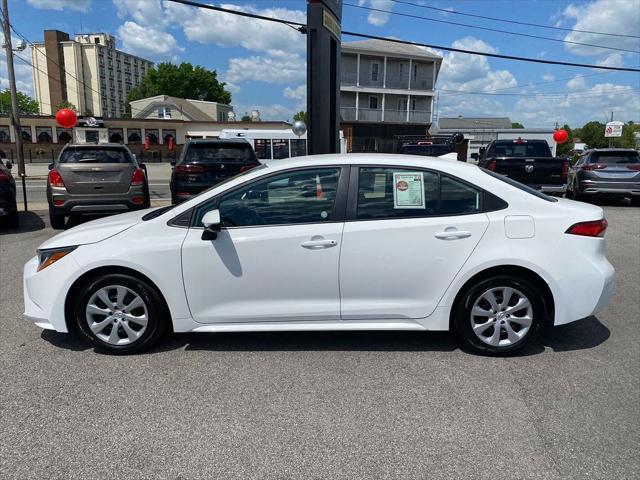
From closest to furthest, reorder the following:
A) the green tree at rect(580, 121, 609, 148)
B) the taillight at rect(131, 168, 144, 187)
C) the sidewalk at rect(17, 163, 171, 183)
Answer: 1. the taillight at rect(131, 168, 144, 187)
2. the sidewalk at rect(17, 163, 171, 183)
3. the green tree at rect(580, 121, 609, 148)

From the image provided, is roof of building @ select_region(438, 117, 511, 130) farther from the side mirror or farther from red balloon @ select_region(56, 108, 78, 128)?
the side mirror

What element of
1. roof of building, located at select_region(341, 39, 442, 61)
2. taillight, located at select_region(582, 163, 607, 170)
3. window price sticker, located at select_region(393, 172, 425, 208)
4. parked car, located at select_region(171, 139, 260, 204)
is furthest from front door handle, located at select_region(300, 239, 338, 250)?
roof of building, located at select_region(341, 39, 442, 61)

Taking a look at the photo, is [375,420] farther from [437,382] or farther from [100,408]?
[100,408]

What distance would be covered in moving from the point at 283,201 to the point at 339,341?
4.18 ft

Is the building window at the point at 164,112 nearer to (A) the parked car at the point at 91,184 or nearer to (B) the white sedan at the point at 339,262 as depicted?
(A) the parked car at the point at 91,184

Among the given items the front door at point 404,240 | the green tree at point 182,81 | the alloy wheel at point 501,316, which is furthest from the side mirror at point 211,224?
the green tree at point 182,81

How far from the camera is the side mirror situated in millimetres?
3641

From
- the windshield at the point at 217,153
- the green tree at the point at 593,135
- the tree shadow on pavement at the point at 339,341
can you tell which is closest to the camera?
the tree shadow on pavement at the point at 339,341

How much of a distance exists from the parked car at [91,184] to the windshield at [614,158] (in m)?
11.4

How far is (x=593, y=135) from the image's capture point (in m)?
104

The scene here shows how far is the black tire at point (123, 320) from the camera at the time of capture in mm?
3807

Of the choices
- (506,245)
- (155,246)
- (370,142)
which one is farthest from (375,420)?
(370,142)

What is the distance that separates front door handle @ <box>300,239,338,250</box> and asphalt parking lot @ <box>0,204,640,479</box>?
875mm

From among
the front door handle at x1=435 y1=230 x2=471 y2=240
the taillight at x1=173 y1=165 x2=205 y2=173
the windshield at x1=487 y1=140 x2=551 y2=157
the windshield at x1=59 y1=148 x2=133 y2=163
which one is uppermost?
the windshield at x1=487 y1=140 x2=551 y2=157
